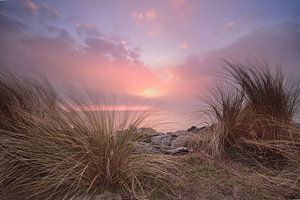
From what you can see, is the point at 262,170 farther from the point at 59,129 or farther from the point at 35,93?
the point at 35,93

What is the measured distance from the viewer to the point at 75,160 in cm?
248

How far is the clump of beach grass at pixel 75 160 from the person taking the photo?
2.42 metres

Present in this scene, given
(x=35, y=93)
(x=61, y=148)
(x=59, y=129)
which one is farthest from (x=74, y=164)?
(x=35, y=93)

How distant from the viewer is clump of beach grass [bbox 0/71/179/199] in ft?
7.95

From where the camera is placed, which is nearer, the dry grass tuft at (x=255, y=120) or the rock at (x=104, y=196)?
the rock at (x=104, y=196)

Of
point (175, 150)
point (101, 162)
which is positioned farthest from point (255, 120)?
point (101, 162)

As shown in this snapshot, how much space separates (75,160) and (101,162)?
19cm

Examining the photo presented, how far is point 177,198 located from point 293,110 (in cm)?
213

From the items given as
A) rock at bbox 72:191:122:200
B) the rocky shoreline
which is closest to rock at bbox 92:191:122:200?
rock at bbox 72:191:122:200

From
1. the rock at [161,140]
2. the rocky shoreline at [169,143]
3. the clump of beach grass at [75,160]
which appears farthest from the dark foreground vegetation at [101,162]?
the rock at [161,140]

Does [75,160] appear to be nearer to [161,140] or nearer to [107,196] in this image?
[107,196]

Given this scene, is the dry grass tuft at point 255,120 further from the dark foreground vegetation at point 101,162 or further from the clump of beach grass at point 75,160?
the clump of beach grass at point 75,160

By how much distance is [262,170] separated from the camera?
3.04 meters

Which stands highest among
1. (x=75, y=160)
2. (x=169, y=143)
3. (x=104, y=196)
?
(x=169, y=143)
